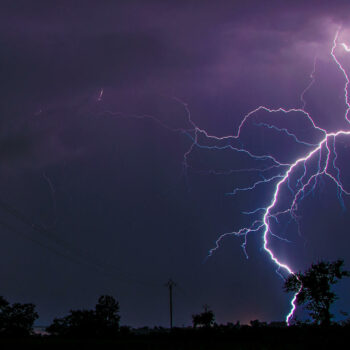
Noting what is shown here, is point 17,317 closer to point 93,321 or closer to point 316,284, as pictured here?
point 93,321

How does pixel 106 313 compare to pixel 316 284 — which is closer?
pixel 316 284

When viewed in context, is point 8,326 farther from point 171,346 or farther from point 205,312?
point 171,346

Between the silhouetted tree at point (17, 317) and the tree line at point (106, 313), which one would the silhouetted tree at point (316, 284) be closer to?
the tree line at point (106, 313)

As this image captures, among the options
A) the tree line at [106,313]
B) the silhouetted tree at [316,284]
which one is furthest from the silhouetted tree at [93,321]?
the silhouetted tree at [316,284]

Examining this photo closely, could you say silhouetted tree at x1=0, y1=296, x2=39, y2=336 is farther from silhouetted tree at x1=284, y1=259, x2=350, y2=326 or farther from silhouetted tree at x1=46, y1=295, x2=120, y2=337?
silhouetted tree at x1=284, y1=259, x2=350, y2=326

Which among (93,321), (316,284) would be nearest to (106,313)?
(93,321)

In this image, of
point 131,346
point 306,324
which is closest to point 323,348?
point 131,346
